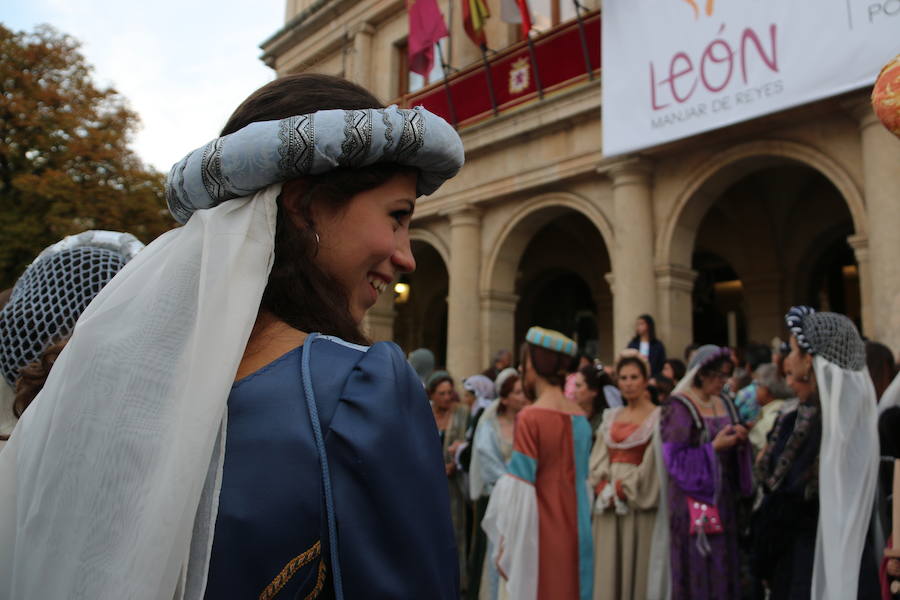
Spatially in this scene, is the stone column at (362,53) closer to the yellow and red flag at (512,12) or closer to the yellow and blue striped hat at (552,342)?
the yellow and red flag at (512,12)

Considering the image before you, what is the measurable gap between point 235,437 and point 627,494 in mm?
4736

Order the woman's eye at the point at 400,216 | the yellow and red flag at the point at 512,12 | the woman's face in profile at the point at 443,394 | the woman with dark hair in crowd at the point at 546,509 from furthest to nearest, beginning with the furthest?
the yellow and red flag at the point at 512,12 < the woman's face in profile at the point at 443,394 < the woman with dark hair in crowd at the point at 546,509 < the woman's eye at the point at 400,216

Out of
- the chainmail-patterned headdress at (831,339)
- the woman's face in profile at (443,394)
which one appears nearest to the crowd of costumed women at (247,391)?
the chainmail-patterned headdress at (831,339)

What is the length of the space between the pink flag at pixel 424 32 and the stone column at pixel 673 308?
20.6ft

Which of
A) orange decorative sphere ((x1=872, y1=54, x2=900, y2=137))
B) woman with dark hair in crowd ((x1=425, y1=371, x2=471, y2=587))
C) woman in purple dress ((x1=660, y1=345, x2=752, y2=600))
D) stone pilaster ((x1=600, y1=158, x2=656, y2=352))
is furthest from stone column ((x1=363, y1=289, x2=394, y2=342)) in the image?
orange decorative sphere ((x1=872, y1=54, x2=900, y2=137))

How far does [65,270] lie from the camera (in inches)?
69.7

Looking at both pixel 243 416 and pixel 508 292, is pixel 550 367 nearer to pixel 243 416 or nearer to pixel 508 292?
pixel 243 416

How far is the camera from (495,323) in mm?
13328

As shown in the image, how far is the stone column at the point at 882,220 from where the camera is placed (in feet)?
25.6

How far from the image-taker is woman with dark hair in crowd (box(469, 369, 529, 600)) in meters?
5.62

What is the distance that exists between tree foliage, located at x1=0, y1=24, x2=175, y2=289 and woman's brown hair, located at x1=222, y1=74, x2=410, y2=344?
1739 cm

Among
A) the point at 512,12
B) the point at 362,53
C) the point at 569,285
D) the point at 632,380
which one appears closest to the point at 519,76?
the point at 512,12

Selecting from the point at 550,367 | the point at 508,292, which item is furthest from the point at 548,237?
the point at 550,367

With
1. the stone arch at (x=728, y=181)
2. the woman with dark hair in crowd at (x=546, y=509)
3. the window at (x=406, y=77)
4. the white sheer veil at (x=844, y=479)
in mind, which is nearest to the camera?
the white sheer veil at (x=844, y=479)
